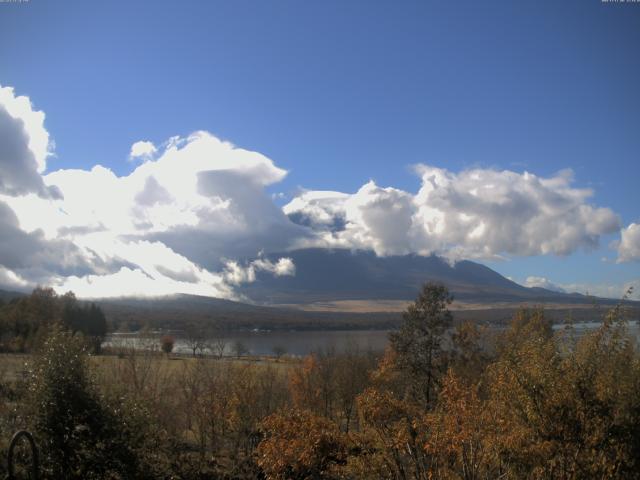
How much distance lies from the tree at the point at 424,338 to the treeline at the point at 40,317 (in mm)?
41747

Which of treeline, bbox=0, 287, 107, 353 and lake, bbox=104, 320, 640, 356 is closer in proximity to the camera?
lake, bbox=104, 320, 640, 356

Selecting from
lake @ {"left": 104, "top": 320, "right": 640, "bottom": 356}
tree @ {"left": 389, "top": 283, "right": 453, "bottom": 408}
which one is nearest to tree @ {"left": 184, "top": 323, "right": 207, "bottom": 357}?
lake @ {"left": 104, "top": 320, "right": 640, "bottom": 356}

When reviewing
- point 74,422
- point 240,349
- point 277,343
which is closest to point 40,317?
point 240,349

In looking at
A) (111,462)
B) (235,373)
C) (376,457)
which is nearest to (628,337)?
(376,457)

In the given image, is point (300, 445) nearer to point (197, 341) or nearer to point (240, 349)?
point (240, 349)

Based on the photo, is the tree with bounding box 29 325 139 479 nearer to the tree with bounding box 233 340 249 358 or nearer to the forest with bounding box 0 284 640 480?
the forest with bounding box 0 284 640 480

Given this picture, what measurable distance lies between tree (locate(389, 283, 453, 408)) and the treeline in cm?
4175

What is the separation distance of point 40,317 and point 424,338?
65.6 m

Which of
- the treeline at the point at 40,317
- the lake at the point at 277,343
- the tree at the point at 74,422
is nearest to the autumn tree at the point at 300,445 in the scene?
the tree at the point at 74,422

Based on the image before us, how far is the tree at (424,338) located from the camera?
116ft

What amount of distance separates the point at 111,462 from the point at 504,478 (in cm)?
1064

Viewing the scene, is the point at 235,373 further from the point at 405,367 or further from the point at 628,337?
the point at 628,337

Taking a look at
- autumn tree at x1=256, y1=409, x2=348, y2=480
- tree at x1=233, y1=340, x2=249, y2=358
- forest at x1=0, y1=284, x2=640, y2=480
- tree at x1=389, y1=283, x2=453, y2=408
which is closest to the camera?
forest at x1=0, y1=284, x2=640, y2=480

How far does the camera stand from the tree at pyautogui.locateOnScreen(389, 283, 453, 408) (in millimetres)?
35344
